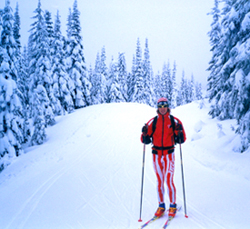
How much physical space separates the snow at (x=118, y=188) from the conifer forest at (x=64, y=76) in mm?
1905

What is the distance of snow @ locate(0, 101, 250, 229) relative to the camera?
4.91m

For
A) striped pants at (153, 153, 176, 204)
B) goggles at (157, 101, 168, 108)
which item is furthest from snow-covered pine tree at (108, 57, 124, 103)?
striped pants at (153, 153, 176, 204)

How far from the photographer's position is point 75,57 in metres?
29.7

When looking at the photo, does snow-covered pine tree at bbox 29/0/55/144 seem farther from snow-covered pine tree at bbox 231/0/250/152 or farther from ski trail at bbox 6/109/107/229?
snow-covered pine tree at bbox 231/0/250/152

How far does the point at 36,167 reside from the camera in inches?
439

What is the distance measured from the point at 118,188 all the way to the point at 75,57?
26.6 m

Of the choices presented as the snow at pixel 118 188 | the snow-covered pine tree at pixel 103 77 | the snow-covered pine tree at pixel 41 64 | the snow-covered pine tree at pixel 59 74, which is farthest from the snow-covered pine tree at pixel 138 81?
the snow at pixel 118 188

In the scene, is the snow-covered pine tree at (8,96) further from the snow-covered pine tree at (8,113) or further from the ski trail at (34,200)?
the ski trail at (34,200)

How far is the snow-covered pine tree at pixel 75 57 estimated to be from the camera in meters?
29.4

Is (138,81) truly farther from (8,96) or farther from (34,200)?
(34,200)

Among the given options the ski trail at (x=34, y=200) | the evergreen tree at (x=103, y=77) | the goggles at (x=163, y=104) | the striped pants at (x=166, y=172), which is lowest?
the ski trail at (x=34, y=200)

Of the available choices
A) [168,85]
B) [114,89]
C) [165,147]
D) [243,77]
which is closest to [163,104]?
[165,147]

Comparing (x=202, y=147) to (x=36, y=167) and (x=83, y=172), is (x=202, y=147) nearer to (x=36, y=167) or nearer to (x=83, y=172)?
(x=83, y=172)

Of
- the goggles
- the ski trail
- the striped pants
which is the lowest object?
the ski trail
